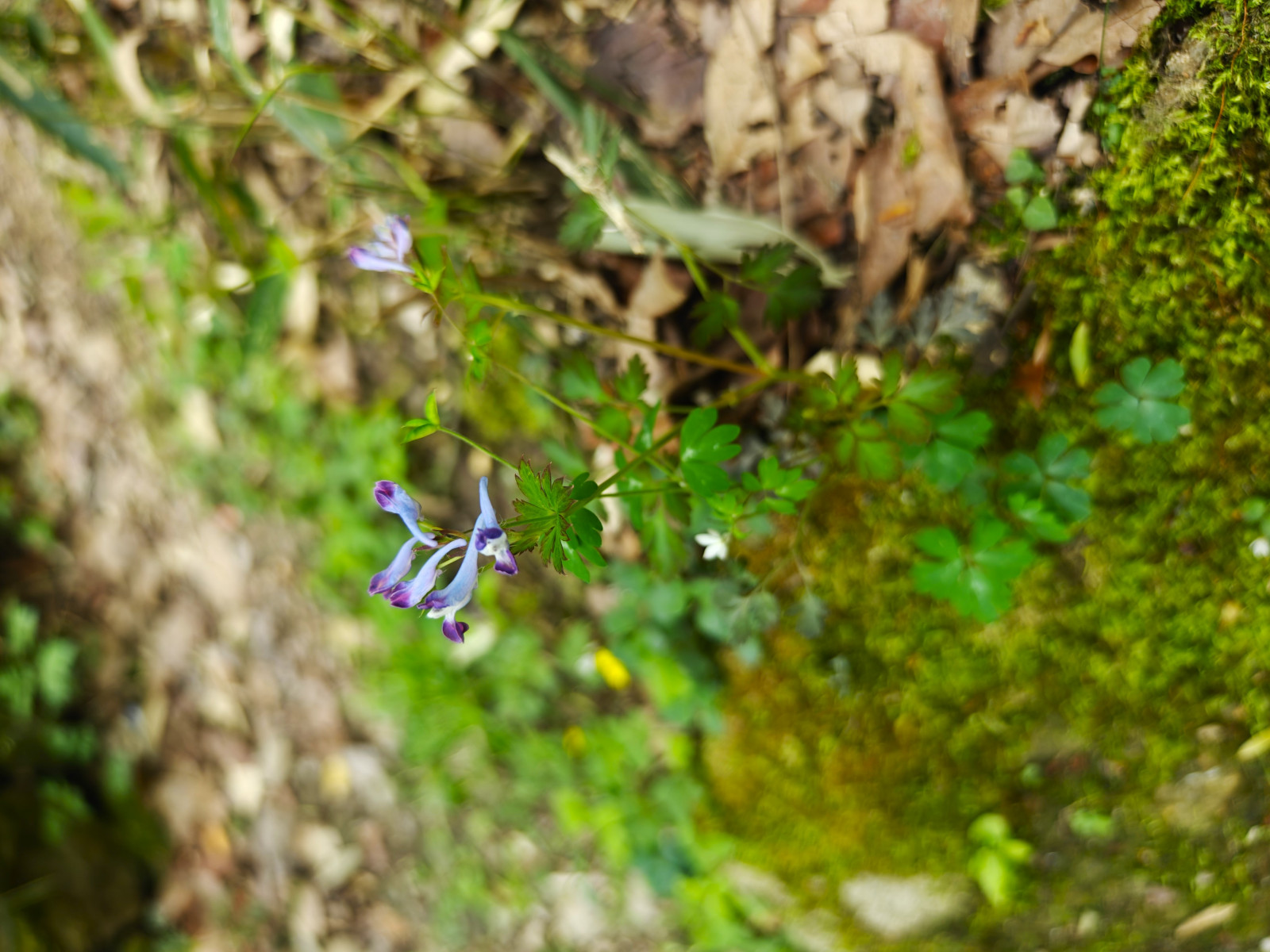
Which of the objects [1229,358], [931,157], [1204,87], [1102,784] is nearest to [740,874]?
[1102,784]

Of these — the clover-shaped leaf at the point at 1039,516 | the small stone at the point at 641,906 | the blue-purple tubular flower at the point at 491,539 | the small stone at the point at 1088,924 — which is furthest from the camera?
the small stone at the point at 641,906

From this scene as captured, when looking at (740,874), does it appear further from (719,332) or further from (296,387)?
(296,387)

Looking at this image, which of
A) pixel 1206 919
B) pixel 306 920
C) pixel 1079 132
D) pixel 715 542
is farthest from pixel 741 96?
pixel 306 920

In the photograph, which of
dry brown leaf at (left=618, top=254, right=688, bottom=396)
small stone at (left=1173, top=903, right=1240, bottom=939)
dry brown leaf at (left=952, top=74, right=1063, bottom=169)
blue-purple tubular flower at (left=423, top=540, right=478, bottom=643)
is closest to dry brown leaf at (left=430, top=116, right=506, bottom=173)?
dry brown leaf at (left=618, top=254, right=688, bottom=396)

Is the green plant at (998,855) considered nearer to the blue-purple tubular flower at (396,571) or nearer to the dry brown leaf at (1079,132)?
the dry brown leaf at (1079,132)

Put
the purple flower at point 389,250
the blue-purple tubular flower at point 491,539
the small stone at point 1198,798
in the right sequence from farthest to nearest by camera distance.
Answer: the small stone at point 1198,798 < the purple flower at point 389,250 < the blue-purple tubular flower at point 491,539

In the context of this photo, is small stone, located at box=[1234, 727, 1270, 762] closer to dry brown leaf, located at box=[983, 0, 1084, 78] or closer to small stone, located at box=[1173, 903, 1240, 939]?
small stone, located at box=[1173, 903, 1240, 939]

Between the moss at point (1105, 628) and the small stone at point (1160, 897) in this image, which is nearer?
the moss at point (1105, 628)

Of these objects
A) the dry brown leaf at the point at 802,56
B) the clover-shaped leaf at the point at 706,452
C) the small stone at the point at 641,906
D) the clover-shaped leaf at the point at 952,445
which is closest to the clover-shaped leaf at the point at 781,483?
the clover-shaped leaf at the point at 706,452
